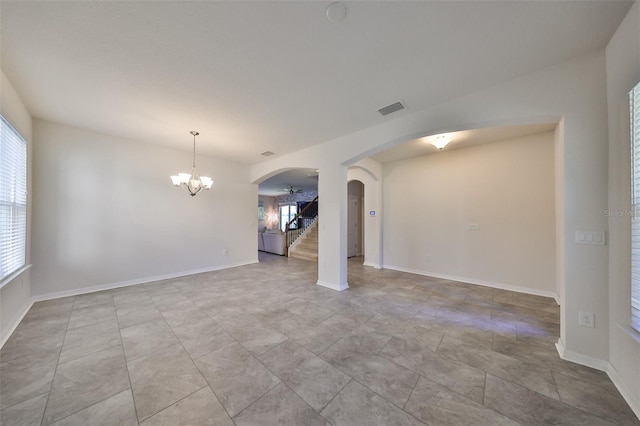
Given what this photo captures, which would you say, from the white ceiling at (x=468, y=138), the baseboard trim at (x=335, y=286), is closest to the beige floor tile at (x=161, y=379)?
the baseboard trim at (x=335, y=286)

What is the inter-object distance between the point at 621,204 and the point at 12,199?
6.53m

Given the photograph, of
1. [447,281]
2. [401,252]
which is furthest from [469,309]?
[401,252]

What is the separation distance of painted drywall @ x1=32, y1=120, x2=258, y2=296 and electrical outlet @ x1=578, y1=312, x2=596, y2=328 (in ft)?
21.1

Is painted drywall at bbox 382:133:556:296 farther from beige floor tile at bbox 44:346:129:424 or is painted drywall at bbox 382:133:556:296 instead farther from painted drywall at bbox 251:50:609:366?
beige floor tile at bbox 44:346:129:424

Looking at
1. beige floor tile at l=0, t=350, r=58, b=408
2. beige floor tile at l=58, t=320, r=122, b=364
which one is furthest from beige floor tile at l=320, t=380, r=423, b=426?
beige floor tile at l=58, t=320, r=122, b=364

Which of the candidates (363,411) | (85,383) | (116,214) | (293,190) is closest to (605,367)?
(363,411)

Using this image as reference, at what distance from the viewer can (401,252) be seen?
577 cm

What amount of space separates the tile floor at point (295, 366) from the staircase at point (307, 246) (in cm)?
384

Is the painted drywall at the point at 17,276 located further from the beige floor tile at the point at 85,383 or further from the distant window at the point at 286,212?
the distant window at the point at 286,212

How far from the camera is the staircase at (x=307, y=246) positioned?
296 inches

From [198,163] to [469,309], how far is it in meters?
6.31

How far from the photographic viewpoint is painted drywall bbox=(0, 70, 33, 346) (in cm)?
249

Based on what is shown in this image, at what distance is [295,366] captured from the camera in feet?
6.66

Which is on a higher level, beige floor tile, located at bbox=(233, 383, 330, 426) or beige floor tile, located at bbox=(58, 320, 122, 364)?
beige floor tile, located at bbox=(233, 383, 330, 426)
